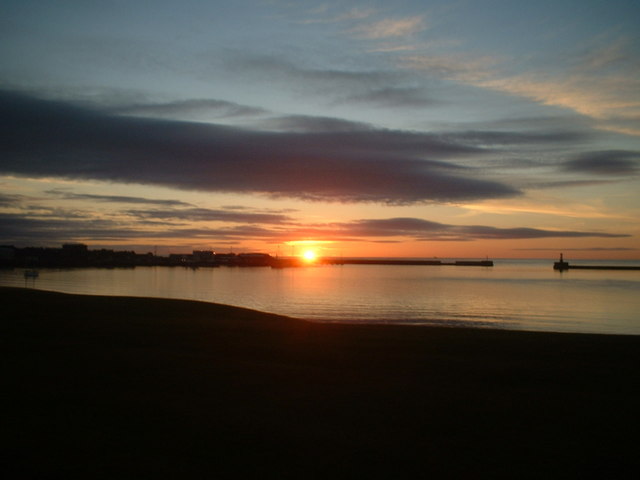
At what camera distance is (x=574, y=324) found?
1052 inches

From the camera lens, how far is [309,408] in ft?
23.5

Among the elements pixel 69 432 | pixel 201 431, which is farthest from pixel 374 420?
pixel 69 432

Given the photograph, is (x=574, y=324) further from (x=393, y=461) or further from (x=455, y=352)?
(x=393, y=461)

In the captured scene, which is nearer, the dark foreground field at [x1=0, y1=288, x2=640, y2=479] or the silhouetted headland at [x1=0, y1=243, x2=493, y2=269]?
the dark foreground field at [x1=0, y1=288, x2=640, y2=479]

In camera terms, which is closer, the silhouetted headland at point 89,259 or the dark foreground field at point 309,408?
the dark foreground field at point 309,408

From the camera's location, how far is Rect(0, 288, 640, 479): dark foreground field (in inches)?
215

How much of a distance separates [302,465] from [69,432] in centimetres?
289

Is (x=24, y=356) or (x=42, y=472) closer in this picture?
(x=42, y=472)

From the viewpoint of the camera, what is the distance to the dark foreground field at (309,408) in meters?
5.47

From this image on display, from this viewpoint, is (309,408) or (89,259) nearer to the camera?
(309,408)

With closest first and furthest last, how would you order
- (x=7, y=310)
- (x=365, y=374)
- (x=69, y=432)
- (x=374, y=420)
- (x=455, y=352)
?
(x=69, y=432)
(x=374, y=420)
(x=365, y=374)
(x=455, y=352)
(x=7, y=310)

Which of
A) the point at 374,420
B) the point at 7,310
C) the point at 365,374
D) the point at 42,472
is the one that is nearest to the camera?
the point at 42,472

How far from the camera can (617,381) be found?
9.20 m

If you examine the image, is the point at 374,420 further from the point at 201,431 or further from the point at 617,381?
the point at 617,381
